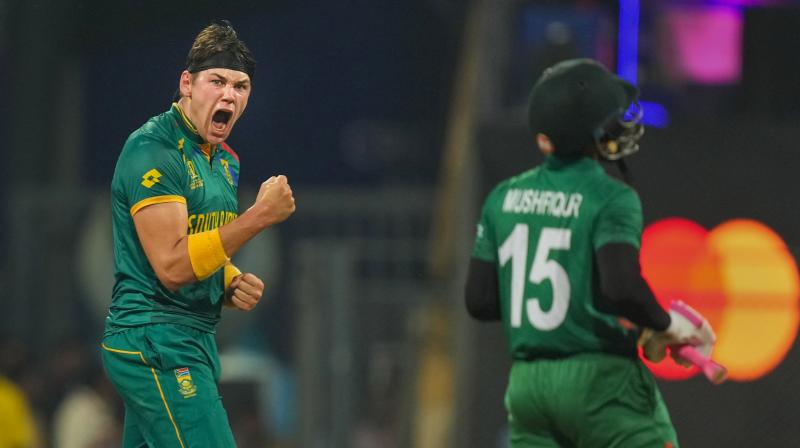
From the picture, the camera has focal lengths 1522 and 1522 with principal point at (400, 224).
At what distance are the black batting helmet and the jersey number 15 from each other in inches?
13.8

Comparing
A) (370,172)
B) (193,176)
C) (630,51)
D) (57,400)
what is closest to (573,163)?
(193,176)

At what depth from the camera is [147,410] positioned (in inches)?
199

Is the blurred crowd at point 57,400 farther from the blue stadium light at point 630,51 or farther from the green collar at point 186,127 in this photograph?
the green collar at point 186,127

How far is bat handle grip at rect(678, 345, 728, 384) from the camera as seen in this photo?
17.4 ft

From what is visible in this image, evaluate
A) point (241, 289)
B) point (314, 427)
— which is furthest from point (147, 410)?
point (314, 427)

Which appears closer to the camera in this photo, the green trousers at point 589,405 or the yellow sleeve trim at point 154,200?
the yellow sleeve trim at point 154,200

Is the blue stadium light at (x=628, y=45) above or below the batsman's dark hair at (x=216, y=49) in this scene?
above

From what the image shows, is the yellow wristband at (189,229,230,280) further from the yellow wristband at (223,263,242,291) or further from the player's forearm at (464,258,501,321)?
the player's forearm at (464,258,501,321)

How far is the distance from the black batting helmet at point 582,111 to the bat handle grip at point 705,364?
749mm

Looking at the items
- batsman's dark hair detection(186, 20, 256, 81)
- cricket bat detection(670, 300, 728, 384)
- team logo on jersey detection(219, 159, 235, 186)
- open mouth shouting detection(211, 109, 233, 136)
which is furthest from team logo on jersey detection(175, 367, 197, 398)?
cricket bat detection(670, 300, 728, 384)

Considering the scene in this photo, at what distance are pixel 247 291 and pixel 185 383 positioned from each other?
391mm

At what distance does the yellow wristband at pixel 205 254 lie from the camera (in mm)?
4938

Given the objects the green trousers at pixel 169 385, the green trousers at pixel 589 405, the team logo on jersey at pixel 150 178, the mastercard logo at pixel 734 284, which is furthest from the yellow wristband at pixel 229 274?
the mastercard logo at pixel 734 284

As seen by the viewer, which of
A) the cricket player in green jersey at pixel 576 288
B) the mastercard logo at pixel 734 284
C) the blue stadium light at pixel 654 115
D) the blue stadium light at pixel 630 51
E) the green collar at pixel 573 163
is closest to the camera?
the cricket player in green jersey at pixel 576 288
